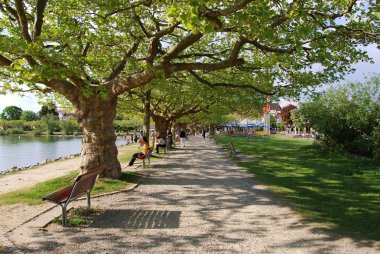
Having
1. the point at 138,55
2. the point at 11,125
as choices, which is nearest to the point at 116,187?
the point at 138,55

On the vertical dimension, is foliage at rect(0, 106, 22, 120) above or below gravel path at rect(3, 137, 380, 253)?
above

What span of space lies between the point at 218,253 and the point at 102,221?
2.55m

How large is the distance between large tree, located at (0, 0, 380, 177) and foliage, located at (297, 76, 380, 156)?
6302 millimetres

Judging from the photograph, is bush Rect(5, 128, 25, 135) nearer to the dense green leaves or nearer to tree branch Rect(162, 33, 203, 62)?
the dense green leaves

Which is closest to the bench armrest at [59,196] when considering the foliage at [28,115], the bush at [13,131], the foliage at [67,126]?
the foliage at [67,126]

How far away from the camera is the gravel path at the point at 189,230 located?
17.0ft

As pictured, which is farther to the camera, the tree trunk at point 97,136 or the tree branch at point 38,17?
the tree trunk at point 97,136

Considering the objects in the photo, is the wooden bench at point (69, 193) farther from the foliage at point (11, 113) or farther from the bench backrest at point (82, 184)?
the foliage at point (11, 113)

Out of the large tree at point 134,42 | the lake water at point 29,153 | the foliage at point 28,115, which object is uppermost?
the foliage at point 28,115

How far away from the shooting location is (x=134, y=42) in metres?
12.8

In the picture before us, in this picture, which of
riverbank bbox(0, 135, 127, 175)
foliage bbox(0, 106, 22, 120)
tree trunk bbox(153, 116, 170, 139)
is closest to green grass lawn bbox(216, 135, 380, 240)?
tree trunk bbox(153, 116, 170, 139)

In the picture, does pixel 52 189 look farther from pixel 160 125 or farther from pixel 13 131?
pixel 13 131

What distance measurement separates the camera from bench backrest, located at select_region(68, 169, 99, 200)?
Answer: 6.51 meters

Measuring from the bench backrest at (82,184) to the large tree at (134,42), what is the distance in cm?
258
